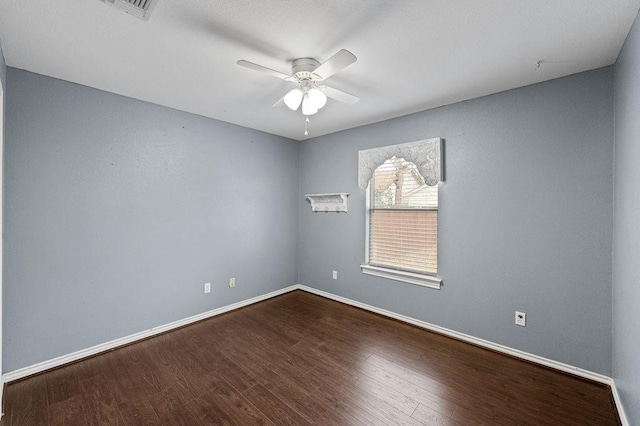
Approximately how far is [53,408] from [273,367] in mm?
1467

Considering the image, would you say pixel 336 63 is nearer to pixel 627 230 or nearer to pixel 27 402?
pixel 627 230

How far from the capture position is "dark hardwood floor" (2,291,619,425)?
5.95 ft

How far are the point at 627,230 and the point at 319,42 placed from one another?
224 centimetres

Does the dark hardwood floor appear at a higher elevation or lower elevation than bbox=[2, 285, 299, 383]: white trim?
lower

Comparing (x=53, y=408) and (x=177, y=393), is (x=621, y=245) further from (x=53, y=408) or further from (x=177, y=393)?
(x=53, y=408)

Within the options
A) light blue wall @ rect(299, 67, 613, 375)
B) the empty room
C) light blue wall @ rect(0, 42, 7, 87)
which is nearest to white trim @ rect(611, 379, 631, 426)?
the empty room

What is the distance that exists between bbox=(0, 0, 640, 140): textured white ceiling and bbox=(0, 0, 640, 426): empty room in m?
0.02

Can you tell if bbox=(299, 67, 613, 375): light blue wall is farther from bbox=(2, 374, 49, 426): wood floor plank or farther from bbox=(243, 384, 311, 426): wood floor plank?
bbox=(2, 374, 49, 426): wood floor plank

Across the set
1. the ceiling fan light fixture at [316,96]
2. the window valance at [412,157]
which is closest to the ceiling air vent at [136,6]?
the ceiling fan light fixture at [316,96]

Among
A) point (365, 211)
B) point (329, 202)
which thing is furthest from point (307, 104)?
point (329, 202)

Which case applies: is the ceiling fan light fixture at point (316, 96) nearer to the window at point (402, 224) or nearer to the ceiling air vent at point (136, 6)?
the ceiling air vent at point (136, 6)

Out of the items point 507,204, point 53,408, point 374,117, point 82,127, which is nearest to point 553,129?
point 507,204

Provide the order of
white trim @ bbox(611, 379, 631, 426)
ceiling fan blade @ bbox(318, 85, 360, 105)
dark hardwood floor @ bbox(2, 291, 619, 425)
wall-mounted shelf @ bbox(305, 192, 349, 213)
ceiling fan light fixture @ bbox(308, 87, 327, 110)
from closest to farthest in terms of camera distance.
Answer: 1. white trim @ bbox(611, 379, 631, 426)
2. dark hardwood floor @ bbox(2, 291, 619, 425)
3. ceiling fan light fixture @ bbox(308, 87, 327, 110)
4. ceiling fan blade @ bbox(318, 85, 360, 105)
5. wall-mounted shelf @ bbox(305, 192, 349, 213)

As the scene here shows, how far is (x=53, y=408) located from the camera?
188cm
